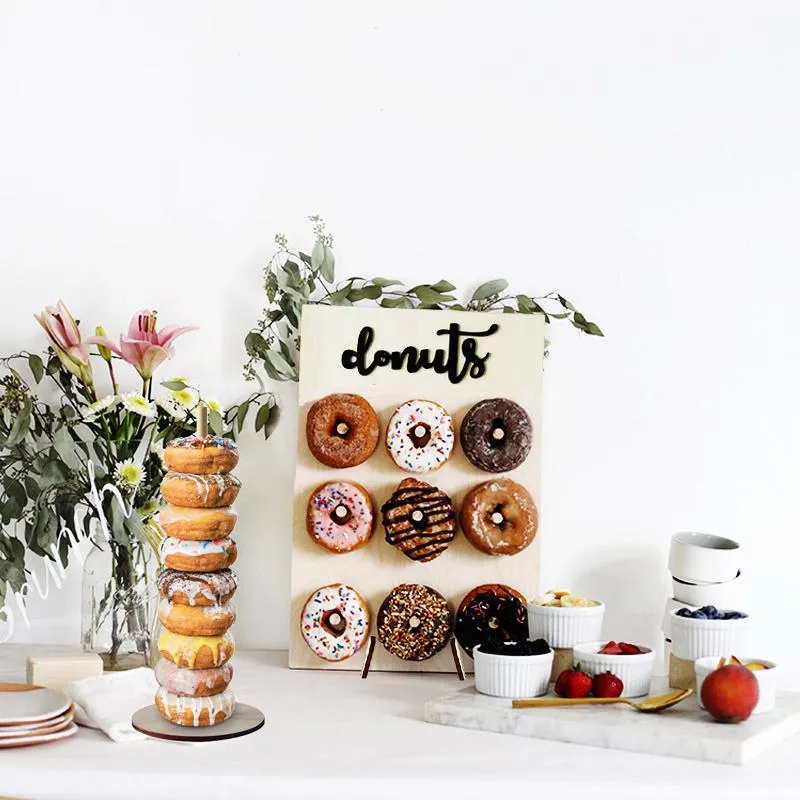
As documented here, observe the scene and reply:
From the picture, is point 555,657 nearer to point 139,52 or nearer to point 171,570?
point 171,570

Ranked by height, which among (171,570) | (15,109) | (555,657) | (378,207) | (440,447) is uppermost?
(15,109)

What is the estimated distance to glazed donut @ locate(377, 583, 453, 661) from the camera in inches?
57.2

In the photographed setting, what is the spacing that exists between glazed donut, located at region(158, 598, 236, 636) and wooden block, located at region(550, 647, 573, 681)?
431 millimetres

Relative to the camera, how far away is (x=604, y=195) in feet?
5.30

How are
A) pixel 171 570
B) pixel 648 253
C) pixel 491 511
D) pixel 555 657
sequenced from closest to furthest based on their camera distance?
pixel 171 570 → pixel 555 657 → pixel 491 511 → pixel 648 253

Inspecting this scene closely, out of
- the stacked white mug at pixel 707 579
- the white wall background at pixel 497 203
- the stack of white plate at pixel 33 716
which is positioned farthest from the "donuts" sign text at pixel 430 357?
the stack of white plate at pixel 33 716

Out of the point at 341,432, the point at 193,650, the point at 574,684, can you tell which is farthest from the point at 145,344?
the point at 574,684

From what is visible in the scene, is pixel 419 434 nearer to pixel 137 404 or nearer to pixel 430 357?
pixel 430 357

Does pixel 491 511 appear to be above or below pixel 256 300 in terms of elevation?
below

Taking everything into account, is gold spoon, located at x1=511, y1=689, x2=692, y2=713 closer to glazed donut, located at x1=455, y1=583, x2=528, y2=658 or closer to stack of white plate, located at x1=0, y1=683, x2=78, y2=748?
glazed donut, located at x1=455, y1=583, x2=528, y2=658

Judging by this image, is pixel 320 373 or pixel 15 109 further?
pixel 15 109

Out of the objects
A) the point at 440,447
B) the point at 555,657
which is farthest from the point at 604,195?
the point at 555,657

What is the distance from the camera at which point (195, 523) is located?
114 cm

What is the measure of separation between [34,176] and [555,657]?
1.08m
